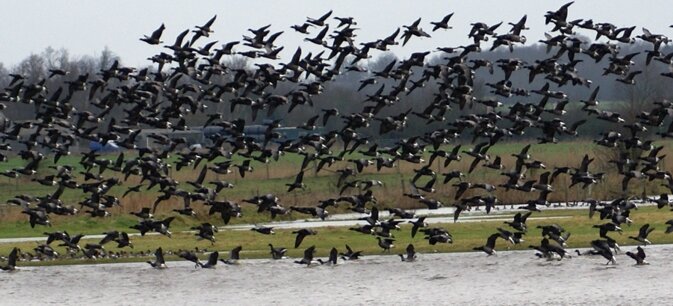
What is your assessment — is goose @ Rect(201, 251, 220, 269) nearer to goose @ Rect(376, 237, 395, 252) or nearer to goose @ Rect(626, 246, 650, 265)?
goose @ Rect(376, 237, 395, 252)

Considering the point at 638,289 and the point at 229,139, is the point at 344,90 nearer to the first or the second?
the point at 229,139

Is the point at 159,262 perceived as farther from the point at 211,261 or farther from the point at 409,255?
the point at 409,255

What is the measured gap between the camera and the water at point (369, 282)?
114ft

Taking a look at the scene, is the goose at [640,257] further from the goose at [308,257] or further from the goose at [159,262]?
the goose at [159,262]

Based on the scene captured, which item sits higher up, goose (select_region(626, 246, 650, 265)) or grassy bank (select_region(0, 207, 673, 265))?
grassy bank (select_region(0, 207, 673, 265))

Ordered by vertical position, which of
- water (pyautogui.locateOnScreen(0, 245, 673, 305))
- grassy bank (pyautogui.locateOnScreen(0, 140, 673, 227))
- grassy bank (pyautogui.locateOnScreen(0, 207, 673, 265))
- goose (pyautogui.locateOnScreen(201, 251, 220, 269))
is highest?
grassy bank (pyautogui.locateOnScreen(0, 140, 673, 227))

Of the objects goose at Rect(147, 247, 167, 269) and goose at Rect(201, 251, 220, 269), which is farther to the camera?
goose at Rect(147, 247, 167, 269)

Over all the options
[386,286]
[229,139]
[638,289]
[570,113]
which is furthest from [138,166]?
[570,113]

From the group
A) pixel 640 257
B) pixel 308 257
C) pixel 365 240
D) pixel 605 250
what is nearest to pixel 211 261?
pixel 308 257

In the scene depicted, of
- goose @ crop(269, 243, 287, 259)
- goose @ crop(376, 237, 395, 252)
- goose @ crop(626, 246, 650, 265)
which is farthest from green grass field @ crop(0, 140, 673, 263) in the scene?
goose @ crop(626, 246, 650, 265)

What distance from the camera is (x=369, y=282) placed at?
3719cm

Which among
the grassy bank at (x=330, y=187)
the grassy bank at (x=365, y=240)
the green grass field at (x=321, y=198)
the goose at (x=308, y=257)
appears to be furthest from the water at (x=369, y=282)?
the grassy bank at (x=330, y=187)

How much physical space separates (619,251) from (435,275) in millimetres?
5255

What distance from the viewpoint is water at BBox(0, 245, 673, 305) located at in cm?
3466
